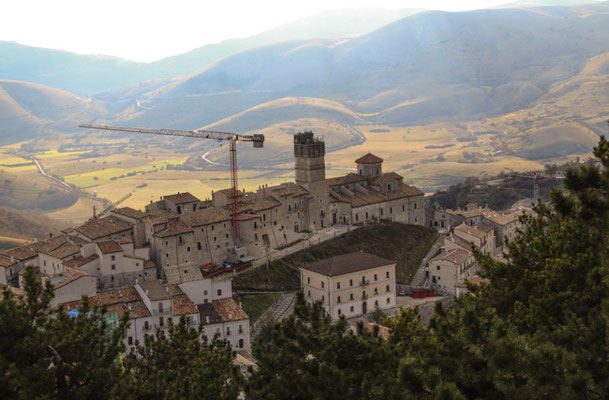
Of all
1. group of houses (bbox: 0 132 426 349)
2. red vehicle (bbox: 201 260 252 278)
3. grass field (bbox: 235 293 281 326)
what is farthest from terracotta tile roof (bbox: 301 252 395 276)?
red vehicle (bbox: 201 260 252 278)

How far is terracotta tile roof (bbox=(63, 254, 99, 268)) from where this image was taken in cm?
4994

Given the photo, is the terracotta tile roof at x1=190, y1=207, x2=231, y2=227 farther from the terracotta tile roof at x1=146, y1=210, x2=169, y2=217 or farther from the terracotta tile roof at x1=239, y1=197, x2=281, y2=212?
the terracotta tile roof at x1=146, y1=210, x2=169, y2=217

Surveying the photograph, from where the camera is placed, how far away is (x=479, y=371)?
1543cm

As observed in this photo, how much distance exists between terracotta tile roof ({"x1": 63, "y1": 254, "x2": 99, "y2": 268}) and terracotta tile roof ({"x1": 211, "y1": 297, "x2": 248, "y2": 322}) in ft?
33.4

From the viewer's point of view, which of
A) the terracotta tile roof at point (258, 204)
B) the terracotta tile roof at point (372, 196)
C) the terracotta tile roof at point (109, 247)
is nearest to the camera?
the terracotta tile roof at point (109, 247)

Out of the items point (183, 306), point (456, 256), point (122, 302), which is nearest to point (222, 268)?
point (183, 306)

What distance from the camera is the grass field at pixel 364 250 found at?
57.7m

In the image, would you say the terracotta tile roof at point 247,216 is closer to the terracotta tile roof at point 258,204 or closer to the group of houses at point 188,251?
the group of houses at point 188,251

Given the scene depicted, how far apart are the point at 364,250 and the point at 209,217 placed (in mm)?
17950

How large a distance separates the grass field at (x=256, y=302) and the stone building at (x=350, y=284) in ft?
11.2

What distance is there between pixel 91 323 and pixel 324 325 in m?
7.10

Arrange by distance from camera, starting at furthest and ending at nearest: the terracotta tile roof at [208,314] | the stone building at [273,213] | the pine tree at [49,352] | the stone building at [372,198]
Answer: the stone building at [372,198]
the stone building at [273,213]
the terracotta tile roof at [208,314]
the pine tree at [49,352]

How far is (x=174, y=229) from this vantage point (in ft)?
179

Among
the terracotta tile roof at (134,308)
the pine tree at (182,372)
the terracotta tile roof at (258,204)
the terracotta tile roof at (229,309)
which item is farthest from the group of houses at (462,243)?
the pine tree at (182,372)
